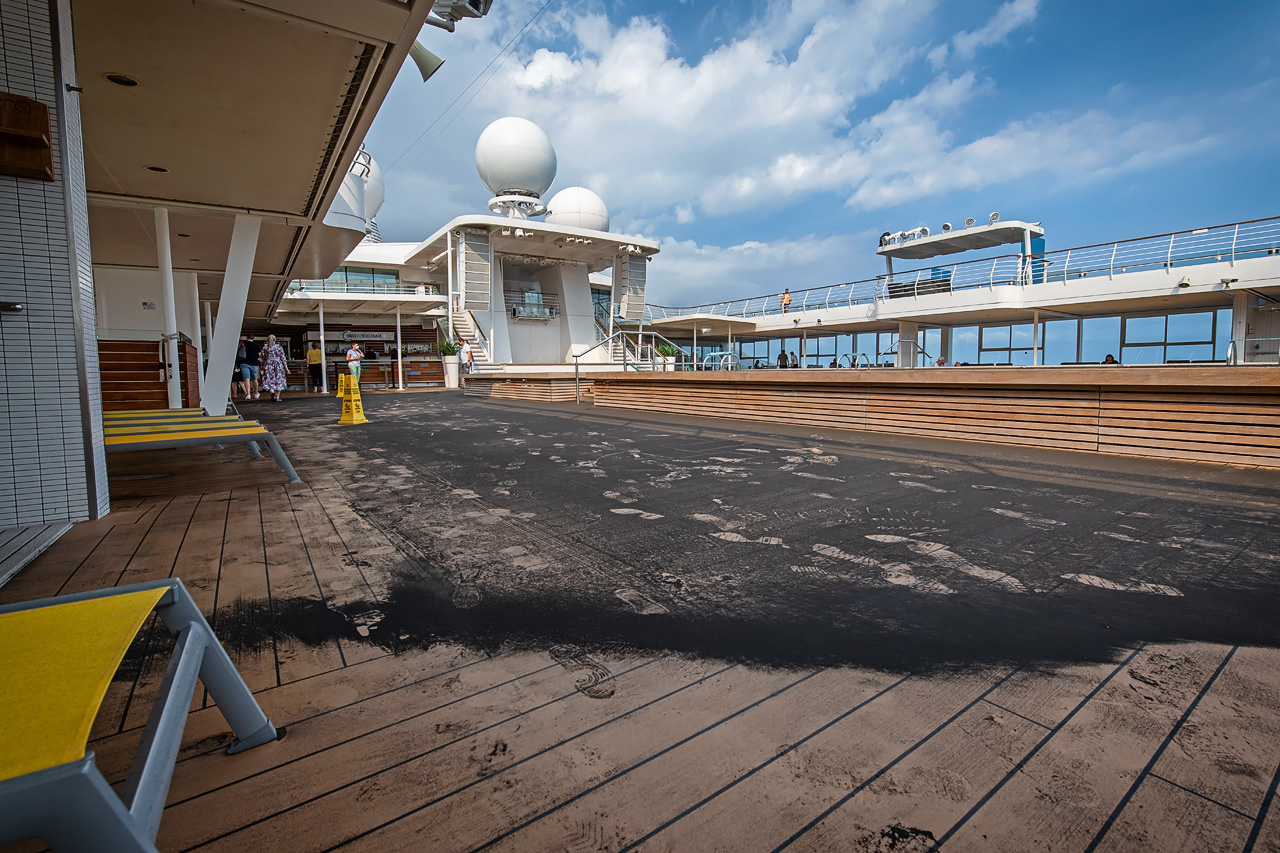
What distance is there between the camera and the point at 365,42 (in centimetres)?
451

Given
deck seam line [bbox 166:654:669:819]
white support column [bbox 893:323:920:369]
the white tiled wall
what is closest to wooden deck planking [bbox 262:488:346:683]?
deck seam line [bbox 166:654:669:819]

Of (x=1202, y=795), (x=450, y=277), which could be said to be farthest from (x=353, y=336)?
(x=1202, y=795)

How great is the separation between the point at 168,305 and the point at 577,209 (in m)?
26.0

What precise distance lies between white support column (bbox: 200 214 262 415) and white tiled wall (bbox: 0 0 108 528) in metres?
5.00

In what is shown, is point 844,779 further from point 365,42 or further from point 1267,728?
point 365,42

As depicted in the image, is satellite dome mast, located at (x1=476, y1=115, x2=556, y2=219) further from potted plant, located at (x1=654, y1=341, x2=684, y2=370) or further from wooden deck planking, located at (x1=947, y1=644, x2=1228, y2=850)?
wooden deck planking, located at (x1=947, y1=644, x2=1228, y2=850)

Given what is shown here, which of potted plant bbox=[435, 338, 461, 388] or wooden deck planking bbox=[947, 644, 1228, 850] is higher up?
potted plant bbox=[435, 338, 461, 388]

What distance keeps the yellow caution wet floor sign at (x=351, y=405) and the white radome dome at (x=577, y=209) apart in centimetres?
2382

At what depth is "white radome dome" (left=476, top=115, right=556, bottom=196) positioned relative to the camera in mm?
29141

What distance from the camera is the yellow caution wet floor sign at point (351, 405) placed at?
10125mm

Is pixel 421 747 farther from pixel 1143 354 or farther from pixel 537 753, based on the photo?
pixel 1143 354

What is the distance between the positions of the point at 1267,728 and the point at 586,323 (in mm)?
32927

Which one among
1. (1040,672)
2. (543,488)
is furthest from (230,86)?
(1040,672)

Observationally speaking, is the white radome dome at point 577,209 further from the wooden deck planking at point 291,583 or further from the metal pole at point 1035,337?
the wooden deck planking at point 291,583
